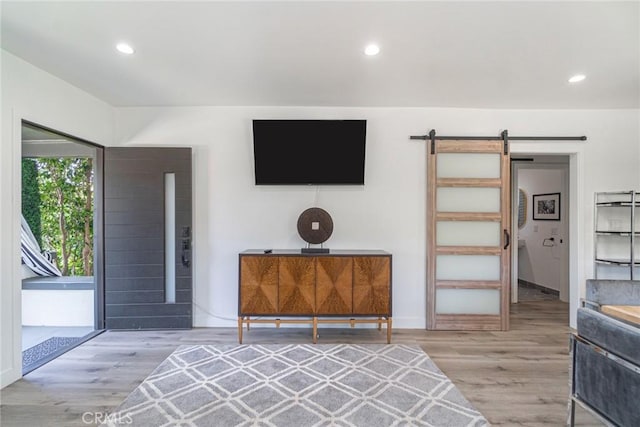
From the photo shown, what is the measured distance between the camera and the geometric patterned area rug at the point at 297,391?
206 centimetres

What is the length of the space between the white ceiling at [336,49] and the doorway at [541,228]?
1734 millimetres

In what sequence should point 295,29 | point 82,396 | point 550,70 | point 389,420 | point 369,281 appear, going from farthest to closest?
1. point 369,281
2. point 550,70
3. point 82,396
4. point 295,29
5. point 389,420

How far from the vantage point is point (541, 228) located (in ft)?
19.5

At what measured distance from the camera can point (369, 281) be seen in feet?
10.6

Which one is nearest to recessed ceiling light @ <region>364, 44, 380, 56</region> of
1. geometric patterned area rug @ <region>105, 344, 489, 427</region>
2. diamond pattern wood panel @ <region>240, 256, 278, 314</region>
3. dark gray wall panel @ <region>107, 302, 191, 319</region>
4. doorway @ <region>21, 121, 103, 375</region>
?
diamond pattern wood panel @ <region>240, 256, 278, 314</region>

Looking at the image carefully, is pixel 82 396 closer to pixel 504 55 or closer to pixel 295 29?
pixel 295 29

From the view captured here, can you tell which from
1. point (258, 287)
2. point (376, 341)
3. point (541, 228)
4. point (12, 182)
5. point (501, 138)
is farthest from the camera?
point (541, 228)

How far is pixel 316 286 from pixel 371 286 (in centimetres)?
56

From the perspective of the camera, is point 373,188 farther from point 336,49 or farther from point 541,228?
point 541,228

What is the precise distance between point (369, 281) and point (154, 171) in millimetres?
2725

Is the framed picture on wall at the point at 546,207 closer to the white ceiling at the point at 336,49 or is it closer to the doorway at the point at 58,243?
the white ceiling at the point at 336,49

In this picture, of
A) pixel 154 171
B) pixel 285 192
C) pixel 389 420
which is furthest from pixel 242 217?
pixel 389 420

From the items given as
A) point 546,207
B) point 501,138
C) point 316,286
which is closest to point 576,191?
point 501,138

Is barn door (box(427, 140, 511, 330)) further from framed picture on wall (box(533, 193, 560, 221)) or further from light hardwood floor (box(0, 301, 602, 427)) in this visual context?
framed picture on wall (box(533, 193, 560, 221))
